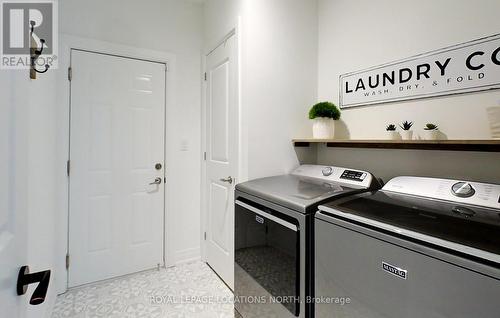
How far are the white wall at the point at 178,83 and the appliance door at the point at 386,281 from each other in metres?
1.76

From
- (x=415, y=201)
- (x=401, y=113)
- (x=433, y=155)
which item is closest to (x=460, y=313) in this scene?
(x=415, y=201)

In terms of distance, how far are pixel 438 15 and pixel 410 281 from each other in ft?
4.65

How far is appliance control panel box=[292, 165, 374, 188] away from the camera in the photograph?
1.48 metres

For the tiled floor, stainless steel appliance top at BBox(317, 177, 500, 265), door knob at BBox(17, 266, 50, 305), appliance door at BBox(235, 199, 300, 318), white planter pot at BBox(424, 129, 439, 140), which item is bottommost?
the tiled floor

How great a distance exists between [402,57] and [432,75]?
22 cm

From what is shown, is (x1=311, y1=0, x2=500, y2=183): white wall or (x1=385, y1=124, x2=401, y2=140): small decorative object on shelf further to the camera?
(x1=385, y1=124, x2=401, y2=140): small decorative object on shelf

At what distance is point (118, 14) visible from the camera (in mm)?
2232

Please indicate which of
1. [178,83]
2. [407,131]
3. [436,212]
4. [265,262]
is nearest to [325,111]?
[407,131]

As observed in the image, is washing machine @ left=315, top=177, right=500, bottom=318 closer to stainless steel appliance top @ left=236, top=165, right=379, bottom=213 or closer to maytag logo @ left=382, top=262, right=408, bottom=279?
maytag logo @ left=382, top=262, right=408, bottom=279

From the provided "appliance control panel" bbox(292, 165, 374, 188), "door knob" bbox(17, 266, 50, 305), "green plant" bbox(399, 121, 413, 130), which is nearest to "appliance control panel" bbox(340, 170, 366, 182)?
"appliance control panel" bbox(292, 165, 374, 188)

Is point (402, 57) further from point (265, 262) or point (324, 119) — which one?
point (265, 262)

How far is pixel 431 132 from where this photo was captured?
1.30 meters

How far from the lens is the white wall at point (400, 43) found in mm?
1242

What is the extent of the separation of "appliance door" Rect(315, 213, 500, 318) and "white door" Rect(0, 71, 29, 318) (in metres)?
1.02
